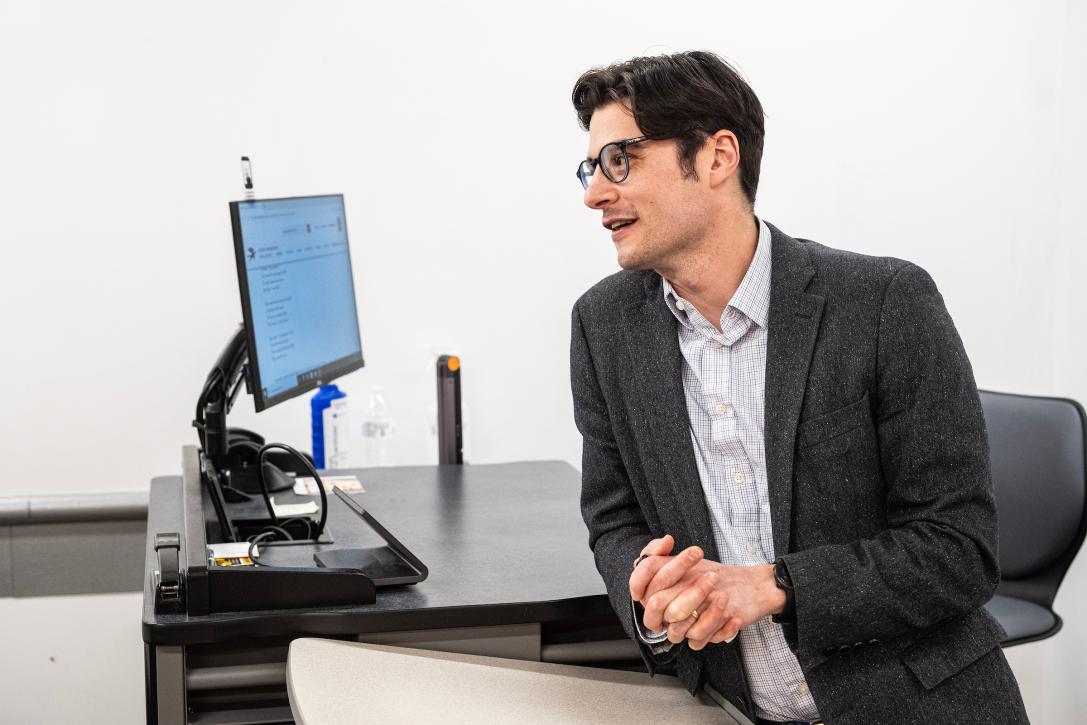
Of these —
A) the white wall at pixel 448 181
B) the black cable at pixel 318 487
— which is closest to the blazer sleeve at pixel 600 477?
the black cable at pixel 318 487

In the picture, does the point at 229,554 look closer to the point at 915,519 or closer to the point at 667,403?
the point at 667,403

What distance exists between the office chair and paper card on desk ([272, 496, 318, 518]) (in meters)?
1.62

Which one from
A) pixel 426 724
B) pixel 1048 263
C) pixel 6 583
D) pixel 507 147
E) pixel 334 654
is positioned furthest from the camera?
pixel 1048 263

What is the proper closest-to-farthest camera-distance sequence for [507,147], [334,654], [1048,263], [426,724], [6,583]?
[426,724] → [334,654] → [6,583] → [507,147] → [1048,263]

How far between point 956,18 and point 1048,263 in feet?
2.64

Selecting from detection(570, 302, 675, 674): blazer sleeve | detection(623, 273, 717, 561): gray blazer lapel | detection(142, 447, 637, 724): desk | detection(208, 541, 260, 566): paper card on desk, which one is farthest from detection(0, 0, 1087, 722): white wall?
detection(623, 273, 717, 561): gray blazer lapel

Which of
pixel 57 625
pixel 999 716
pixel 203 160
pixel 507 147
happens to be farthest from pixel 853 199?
pixel 57 625

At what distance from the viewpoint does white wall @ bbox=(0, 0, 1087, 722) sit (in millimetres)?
2998

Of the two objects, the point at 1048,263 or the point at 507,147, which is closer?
the point at 507,147

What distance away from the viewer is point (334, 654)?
1587mm

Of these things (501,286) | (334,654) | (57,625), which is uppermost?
(501,286)

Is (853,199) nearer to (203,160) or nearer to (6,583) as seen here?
(203,160)

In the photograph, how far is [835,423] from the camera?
5.10 feet

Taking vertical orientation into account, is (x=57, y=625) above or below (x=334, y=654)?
below
